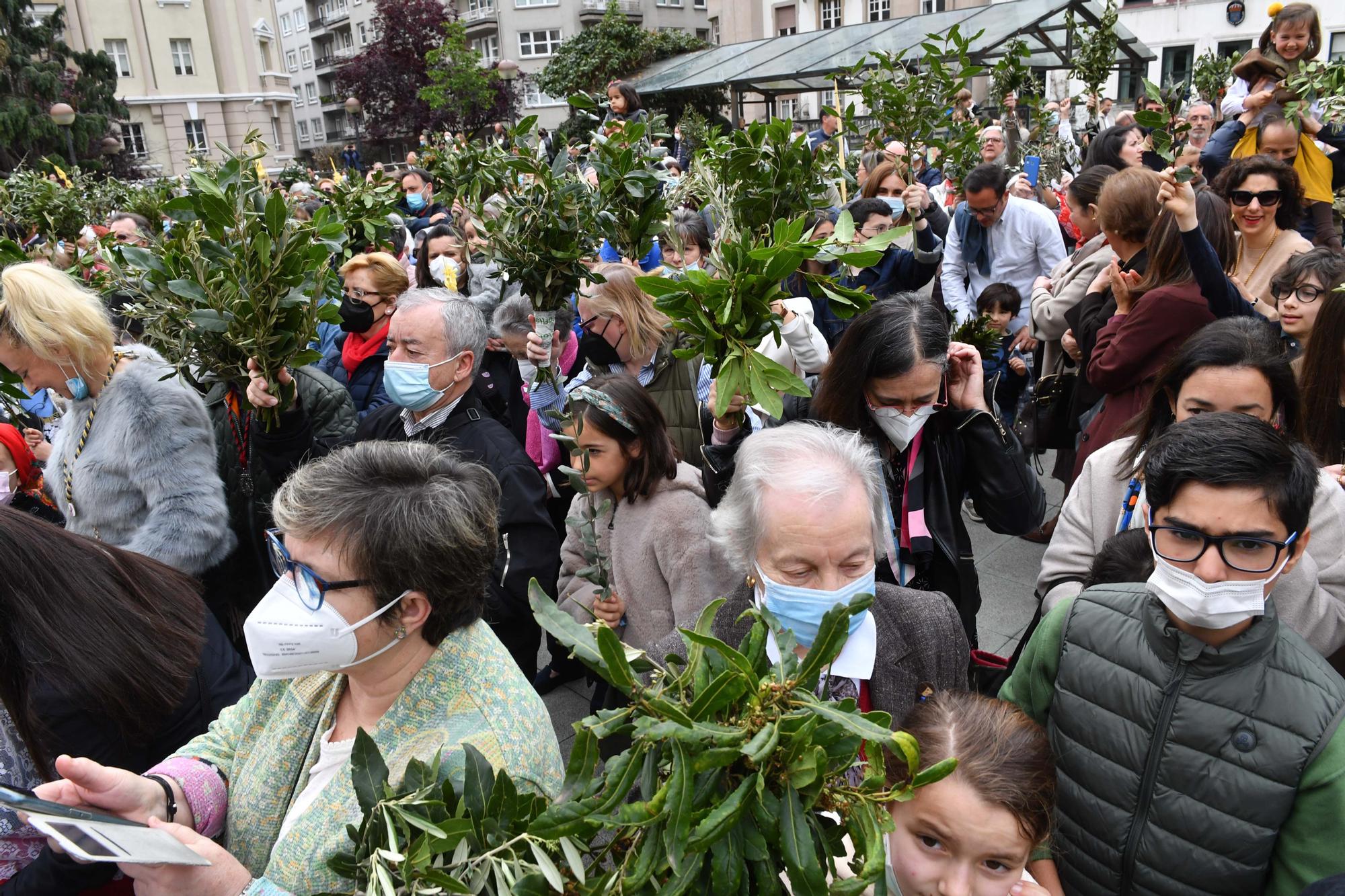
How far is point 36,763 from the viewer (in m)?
2.07

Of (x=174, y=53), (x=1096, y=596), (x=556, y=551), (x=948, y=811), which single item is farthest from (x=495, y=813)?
(x=174, y=53)

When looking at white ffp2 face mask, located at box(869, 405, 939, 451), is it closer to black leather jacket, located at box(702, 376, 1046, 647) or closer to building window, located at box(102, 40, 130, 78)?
black leather jacket, located at box(702, 376, 1046, 647)

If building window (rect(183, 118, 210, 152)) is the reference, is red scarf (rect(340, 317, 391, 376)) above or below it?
below

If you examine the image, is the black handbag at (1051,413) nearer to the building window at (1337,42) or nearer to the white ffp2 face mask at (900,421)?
the white ffp2 face mask at (900,421)

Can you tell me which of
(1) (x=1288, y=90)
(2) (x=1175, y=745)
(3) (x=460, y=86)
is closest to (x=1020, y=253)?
(1) (x=1288, y=90)

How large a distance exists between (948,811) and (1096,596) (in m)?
0.66

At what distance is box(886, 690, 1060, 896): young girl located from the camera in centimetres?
167

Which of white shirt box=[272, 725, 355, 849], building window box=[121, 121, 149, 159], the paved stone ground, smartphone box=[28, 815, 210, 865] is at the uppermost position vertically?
building window box=[121, 121, 149, 159]

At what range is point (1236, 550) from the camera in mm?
1797

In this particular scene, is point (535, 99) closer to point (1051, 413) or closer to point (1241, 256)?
point (1051, 413)

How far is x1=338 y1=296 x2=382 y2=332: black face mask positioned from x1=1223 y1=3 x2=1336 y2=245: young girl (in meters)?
5.03

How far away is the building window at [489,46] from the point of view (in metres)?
54.0

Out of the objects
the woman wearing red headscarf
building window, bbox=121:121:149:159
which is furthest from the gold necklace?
building window, bbox=121:121:149:159

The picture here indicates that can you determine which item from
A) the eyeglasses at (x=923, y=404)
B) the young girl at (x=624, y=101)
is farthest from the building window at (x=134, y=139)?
the eyeglasses at (x=923, y=404)
